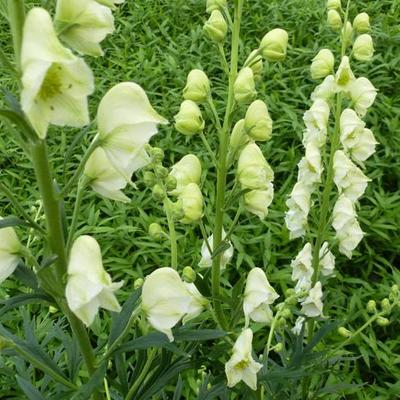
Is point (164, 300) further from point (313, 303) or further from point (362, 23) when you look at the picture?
point (362, 23)

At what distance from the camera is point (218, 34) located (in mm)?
1708

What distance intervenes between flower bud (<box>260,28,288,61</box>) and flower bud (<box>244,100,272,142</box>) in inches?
6.2

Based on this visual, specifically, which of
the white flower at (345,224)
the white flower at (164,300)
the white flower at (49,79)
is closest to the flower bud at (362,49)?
the white flower at (345,224)

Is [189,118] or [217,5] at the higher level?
[217,5]

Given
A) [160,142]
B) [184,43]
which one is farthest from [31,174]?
[184,43]

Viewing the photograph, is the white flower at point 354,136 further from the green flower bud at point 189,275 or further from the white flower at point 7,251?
the white flower at point 7,251

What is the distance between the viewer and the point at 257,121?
1.60 metres

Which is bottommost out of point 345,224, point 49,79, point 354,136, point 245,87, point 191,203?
point 345,224

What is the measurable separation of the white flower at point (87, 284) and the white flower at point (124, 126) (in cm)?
15

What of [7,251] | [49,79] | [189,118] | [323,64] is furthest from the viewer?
[323,64]

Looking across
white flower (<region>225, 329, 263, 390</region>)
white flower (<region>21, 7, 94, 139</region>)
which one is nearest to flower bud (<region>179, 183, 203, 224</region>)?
white flower (<region>225, 329, 263, 390</region>)

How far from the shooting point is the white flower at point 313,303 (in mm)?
2129

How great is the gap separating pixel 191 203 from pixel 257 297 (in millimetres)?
296

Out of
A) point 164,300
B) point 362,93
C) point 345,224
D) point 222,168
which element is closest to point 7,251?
point 164,300
